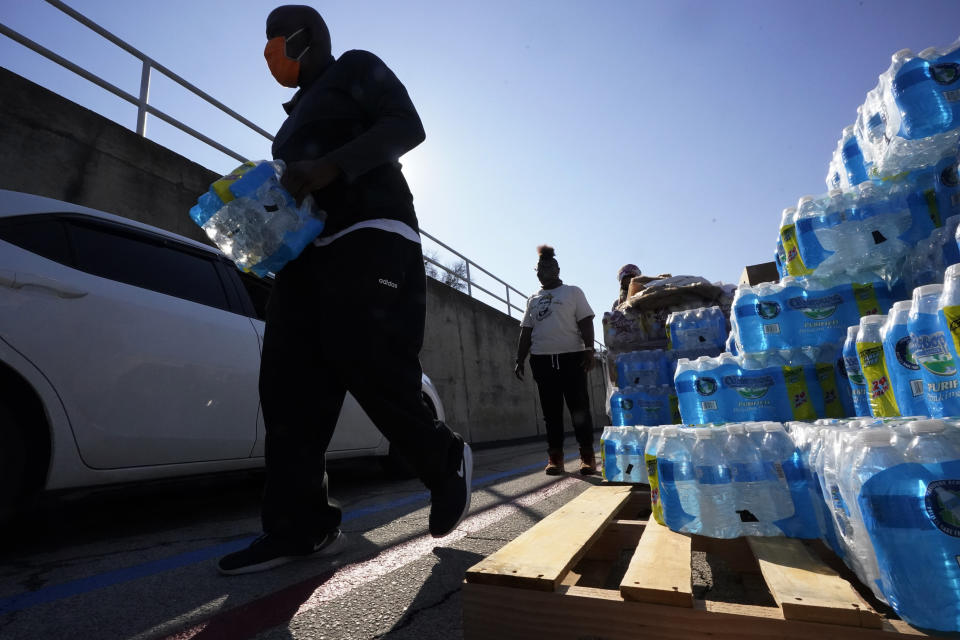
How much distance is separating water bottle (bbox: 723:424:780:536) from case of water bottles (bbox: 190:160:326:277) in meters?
1.64

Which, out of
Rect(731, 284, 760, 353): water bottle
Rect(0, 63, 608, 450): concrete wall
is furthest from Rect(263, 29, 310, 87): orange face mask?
Rect(0, 63, 608, 450): concrete wall

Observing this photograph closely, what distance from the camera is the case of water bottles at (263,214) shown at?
1.76 m

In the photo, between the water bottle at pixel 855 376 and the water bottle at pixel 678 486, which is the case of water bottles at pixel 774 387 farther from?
the water bottle at pixel 678 486

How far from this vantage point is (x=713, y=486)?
1.66 metres

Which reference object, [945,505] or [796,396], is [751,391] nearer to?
[796,396]

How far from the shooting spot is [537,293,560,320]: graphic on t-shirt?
4.81 meters

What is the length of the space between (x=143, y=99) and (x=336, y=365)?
17.5 ft

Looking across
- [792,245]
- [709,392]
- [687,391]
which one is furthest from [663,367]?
[792,245]

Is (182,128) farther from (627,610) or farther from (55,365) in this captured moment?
(627,610)

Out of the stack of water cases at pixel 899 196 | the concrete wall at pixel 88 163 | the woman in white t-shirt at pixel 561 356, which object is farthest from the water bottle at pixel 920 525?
the concrete wall at pixel 88 163

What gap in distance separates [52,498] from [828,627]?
9.38 feet

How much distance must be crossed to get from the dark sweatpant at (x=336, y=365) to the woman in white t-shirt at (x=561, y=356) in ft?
9.23

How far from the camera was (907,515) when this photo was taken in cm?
107

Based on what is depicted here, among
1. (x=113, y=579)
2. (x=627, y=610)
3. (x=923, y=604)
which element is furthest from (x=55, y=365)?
(x=923, y=604)
